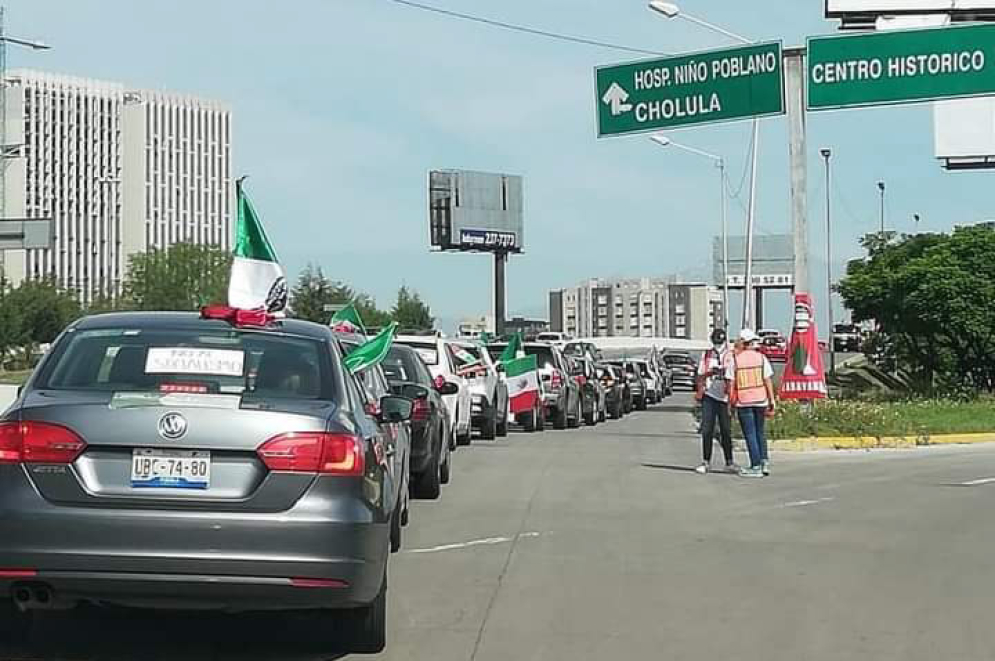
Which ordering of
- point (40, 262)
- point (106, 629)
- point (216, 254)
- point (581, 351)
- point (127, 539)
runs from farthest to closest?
1. point (40, 262)
2. point (216, 254)
3. point (581, 351)
4. point (106, 629)
5. point (127, 539)

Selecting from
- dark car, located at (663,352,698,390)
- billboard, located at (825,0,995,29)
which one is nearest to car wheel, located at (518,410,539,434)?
billboard, located at (825,0,995,29)

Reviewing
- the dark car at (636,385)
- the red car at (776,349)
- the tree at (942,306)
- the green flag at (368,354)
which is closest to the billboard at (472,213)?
the red car at (776,349)

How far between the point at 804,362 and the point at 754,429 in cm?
663

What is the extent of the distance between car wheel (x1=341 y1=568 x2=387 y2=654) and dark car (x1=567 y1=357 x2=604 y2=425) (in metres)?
25.3

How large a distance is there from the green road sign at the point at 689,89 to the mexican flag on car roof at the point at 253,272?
16047mm

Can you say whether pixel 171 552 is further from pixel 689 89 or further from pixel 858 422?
pixel 689 89

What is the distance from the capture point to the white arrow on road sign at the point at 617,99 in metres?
25.6

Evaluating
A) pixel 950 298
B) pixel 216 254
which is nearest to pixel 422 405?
pixel 950 298

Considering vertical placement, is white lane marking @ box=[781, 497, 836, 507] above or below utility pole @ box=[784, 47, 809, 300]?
below

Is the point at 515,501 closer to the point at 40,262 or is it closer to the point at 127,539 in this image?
the point at 127,539

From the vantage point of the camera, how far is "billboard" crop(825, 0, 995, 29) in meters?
42.6

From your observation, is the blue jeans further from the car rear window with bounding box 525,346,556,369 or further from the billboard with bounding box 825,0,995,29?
the billboard with bounding box 825,0,995,29

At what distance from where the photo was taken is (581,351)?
3822 cm

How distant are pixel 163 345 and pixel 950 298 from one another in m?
29.4
